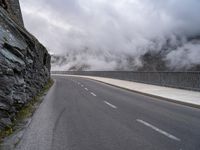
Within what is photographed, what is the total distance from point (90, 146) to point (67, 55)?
89987 mm

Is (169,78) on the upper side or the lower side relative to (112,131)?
upper

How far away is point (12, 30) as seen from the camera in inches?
548

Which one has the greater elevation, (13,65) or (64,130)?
(13,65)

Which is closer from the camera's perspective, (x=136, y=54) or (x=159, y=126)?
(x=159, y=126)

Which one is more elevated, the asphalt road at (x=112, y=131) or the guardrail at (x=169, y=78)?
the guardrail at (x=169, y=78)

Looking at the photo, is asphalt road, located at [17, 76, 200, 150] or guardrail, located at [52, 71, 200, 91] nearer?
asphalt road, located at [17, 76, 200, 150]

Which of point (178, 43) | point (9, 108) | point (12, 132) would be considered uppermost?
point (178, 43)

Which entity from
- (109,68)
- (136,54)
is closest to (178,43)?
(136,54)

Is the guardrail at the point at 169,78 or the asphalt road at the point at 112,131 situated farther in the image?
the guardrail at the point at 169,78

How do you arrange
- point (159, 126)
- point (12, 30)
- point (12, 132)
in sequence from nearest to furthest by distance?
point (12, 132), point (159, 126), point (12, 30)

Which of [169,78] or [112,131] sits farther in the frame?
[169,78]

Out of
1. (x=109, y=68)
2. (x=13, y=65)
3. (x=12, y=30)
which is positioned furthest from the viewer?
(x=109, y=68)

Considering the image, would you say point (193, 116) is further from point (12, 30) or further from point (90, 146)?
point (12, 30)

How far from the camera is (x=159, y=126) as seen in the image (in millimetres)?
8961
